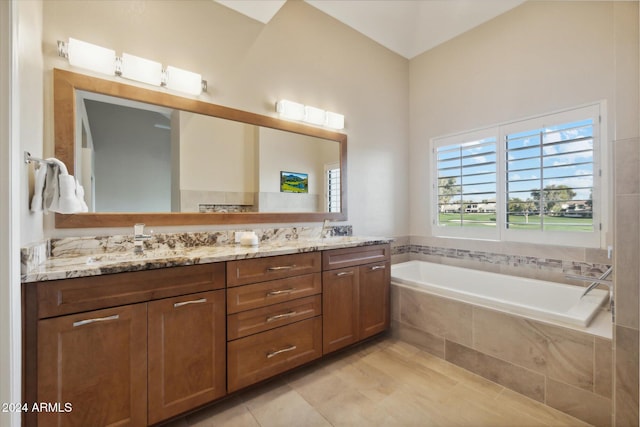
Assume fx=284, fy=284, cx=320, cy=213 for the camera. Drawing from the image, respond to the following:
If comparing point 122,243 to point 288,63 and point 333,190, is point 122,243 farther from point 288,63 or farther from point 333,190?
point 288,63

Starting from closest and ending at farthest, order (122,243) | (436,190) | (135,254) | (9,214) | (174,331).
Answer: (9,214) → (174,331) → (135,254) → (122,243) → (436,190)

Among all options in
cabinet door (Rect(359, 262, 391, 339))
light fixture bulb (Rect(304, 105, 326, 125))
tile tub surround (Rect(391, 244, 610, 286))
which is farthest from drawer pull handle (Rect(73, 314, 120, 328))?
tile tub surround (Rect(391, 244, 610, 286))

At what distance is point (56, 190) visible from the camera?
50.8 inches

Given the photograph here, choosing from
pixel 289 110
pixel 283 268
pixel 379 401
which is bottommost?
pixel 379 401

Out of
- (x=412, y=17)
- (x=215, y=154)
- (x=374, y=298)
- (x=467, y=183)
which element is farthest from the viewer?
(x=412, y=17)

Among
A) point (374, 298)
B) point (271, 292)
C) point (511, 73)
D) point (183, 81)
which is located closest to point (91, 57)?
point (183, 81)

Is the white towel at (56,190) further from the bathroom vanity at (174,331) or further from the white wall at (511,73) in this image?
the white wall at (511,73)

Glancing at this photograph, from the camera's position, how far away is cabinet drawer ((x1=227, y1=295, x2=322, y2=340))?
5.38ft

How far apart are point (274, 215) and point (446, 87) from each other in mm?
2450

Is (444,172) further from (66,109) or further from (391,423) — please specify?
(66,109)

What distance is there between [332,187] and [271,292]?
136 cm

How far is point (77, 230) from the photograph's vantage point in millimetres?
1638

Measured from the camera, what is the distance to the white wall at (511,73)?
7.43 ft

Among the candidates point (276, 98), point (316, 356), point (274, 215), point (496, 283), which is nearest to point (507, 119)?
point (496, 283)
